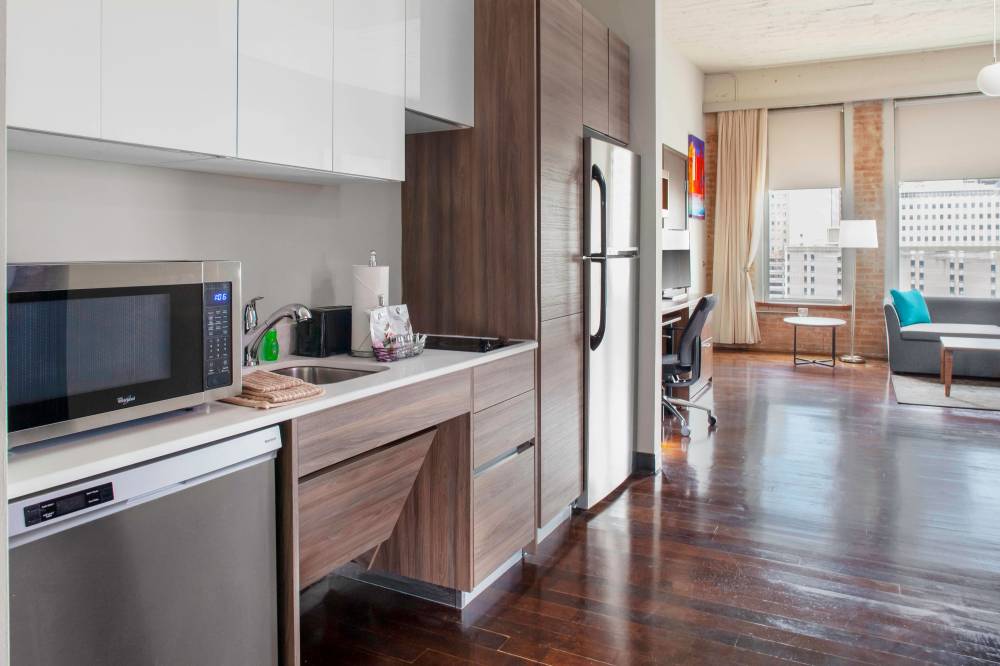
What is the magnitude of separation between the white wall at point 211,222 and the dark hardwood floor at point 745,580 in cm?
115

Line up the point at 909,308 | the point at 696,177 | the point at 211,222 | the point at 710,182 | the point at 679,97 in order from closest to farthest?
the point at 211,222 → the point at 909,308 → the point at 679,97 → the point at 696,177 → the point at 710,182

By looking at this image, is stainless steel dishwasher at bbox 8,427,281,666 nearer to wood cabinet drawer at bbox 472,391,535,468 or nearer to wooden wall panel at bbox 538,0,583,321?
wood cabinet drawer at bbox 472,391,535,468

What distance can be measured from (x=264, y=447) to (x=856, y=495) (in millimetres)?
3103

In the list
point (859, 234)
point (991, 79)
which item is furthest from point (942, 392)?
point (991, 79)

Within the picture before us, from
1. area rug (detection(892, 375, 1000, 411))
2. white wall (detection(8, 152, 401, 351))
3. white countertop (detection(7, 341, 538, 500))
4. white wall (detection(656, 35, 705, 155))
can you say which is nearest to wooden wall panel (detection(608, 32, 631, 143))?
white wall (detection(8, 152, 401, 351))

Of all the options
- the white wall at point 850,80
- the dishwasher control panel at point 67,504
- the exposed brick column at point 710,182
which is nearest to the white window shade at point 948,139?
the white wall at point 850,80

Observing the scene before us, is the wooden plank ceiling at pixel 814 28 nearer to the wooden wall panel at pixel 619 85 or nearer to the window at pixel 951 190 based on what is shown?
the window at pixel 951 190

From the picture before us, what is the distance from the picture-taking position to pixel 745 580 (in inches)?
107

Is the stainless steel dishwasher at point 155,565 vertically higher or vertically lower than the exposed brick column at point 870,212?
lower

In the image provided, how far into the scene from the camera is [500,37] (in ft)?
9.41

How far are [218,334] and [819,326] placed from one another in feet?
25.1

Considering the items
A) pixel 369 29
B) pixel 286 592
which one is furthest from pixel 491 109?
pixel 286 592

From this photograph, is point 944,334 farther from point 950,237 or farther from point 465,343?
point 465,343

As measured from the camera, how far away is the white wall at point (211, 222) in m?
1.81
